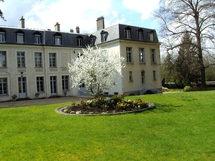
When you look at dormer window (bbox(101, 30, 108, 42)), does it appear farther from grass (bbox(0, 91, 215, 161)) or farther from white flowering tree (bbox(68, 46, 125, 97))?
grass (bbox(0, 91, 215, 161))

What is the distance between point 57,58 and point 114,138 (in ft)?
69.6

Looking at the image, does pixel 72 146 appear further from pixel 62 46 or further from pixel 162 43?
pixel 162 43

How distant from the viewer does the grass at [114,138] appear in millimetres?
4871

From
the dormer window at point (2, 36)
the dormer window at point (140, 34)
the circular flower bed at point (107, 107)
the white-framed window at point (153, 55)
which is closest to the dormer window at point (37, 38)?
the dormer window at point (2, 36)

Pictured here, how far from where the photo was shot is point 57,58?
2606 centimetres

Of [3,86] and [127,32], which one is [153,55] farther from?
[3,86]

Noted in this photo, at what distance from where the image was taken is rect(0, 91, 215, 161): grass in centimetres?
487

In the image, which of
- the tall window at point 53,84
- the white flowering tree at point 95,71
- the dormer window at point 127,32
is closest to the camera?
the white flowering tree at point 95,71

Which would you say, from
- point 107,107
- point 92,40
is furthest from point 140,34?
point 107,107

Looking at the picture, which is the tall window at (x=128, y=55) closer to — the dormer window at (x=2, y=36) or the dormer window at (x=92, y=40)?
the dormer window at (x=92, y=40)

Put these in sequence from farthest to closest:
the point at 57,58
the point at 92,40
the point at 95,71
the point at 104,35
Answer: the point at 92,40 → the point at 104,35 → the point at 57,58 → the point at 95,71

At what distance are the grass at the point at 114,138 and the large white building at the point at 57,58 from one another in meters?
15.8

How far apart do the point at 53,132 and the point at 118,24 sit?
19.6m

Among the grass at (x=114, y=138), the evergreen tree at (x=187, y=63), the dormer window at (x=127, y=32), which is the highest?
the dormer window at (x=127, y=32)
